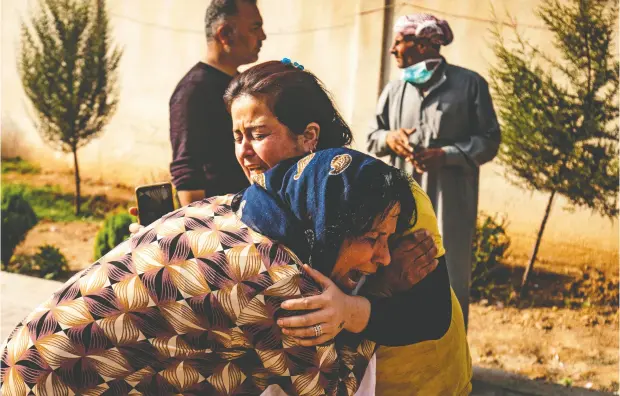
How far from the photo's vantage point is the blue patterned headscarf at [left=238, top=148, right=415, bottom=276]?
163 cm

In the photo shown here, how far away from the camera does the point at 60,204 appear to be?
26.0 ft

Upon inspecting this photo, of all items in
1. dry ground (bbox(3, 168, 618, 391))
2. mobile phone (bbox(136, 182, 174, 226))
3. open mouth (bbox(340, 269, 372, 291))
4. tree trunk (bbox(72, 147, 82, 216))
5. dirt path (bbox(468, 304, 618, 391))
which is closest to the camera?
open mouth (bbox(340, 269, 372, 291))

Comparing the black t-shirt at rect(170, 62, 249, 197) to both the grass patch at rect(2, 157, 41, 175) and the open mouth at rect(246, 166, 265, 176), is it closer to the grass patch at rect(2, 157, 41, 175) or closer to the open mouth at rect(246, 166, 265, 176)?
the open mouth at rect(246, 166, 265, 176)

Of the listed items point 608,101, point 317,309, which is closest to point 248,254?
point 317,309

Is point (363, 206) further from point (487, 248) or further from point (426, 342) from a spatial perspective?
point (487, 248)

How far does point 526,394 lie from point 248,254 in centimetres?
331

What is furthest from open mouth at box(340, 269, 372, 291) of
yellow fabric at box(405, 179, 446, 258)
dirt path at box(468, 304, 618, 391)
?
dirt path at box(468, 304, 618, 391)

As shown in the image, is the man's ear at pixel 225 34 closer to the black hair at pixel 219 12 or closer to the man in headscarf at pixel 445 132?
the black hair at pixel 219 12

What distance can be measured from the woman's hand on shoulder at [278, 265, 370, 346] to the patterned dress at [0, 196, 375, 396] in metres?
0.02

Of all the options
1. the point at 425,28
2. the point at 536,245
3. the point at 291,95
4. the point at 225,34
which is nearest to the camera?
the point at 291,95

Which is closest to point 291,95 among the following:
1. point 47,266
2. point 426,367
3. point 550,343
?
point 426,367

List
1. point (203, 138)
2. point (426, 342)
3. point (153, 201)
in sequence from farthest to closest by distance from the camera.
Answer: point (203, 138) < point (153, 201) < point (426, 342)

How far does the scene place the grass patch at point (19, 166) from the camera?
799 centimetres

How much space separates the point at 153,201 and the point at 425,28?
256 centimetres
